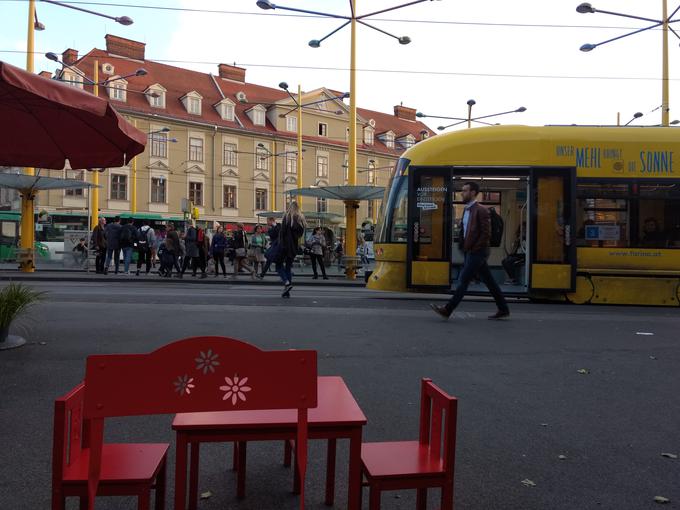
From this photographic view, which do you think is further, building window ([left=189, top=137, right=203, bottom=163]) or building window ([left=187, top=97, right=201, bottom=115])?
building window ([left=187, top=97, right=201, bottom=115])

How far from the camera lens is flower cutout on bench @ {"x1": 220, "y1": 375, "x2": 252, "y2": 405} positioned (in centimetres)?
214

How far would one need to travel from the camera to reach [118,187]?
4788 cm

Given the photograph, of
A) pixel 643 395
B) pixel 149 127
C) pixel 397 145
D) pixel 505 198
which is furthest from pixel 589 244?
pixel 397 145

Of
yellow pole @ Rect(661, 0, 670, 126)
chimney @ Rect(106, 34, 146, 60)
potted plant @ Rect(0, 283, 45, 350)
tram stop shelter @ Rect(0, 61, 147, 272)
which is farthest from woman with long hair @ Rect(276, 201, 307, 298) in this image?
chimney @ Rect(106, 34, 146, 60)

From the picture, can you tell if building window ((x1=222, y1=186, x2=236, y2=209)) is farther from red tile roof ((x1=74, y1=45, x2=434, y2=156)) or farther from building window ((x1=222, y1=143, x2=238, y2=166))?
red tile roof ((x1=74, y1=45, x2=434, y2=156))

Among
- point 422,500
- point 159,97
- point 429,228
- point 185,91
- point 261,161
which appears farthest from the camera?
point 261,161

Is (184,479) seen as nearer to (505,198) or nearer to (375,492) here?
(375,492)

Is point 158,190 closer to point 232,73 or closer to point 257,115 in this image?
point 257,115

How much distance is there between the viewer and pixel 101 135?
7.00 metres

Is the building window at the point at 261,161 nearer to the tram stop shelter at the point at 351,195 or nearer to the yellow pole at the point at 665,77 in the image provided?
the tram stop shelter at the point at 351,195

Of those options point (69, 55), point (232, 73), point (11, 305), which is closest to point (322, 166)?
point (232, 73)

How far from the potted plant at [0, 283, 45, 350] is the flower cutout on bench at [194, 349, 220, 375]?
476cm

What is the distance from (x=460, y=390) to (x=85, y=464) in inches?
130

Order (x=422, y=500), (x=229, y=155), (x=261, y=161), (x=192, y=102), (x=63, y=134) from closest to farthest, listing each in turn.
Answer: (x=422, y=500), (x=63, y=134), (x=192, y=102), (x=229, y=155), (x=261, y=161)
